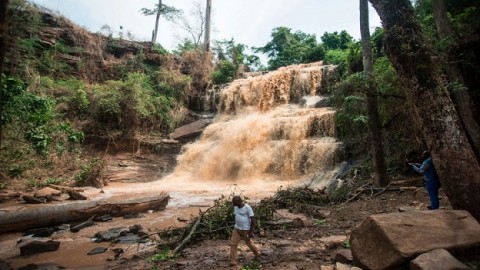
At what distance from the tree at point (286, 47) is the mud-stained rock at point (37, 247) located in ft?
82.9

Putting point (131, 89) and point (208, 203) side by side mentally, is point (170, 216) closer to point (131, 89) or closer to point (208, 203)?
point (208, 203)

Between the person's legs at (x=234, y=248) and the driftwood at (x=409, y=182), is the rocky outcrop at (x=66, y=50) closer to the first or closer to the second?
the person's legs at (x=234, y=248)

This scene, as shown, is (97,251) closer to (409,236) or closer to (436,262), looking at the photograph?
(409,236)

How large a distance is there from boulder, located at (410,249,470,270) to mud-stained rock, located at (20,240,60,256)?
6.29 metres

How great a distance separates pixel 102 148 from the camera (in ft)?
58.8

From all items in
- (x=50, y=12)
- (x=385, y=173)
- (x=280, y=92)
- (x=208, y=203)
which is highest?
(x=50, y=12)

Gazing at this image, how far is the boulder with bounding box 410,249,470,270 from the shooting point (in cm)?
313

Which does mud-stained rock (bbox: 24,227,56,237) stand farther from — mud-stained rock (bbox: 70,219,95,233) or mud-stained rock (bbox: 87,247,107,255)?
mud-stained rock (bbox: 87,247,107,255)

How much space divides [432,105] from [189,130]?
17.0 meters

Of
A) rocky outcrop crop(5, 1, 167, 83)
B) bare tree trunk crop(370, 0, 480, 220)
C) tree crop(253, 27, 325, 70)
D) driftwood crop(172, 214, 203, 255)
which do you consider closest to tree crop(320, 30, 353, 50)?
tree crop(253, 27, 325, 70)

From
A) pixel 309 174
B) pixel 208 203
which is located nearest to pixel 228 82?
pixel 309 174

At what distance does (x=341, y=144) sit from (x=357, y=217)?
22.7ft

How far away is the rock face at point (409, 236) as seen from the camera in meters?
3.47

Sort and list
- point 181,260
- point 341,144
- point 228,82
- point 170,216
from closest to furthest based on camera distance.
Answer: point 181,260 < point 170,216 < point 341,144 < point 228,82
